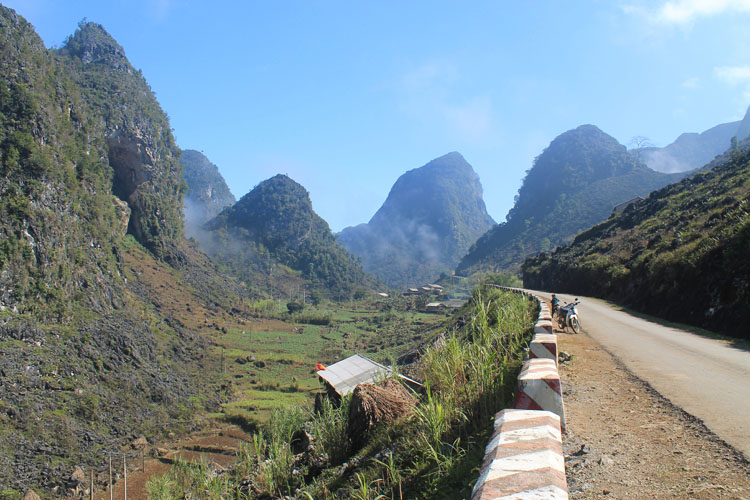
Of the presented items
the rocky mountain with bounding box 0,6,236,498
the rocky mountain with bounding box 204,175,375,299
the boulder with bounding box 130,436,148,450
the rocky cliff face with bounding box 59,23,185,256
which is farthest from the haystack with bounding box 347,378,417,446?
the rocky mountain with bounding box 204,175,375,299

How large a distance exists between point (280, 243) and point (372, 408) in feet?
450

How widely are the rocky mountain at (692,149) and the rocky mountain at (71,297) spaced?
15582 centimetres

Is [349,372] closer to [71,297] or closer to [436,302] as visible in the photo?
[71,297]

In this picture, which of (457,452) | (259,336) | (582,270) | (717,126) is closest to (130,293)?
(259,336)

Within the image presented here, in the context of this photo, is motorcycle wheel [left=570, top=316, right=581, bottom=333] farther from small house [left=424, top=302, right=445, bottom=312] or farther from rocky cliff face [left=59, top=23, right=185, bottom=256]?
rocky cliff face [left=59, top=23, right=185, bottom=256]

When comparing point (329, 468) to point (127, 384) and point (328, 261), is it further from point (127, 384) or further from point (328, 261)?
point (328, 261)

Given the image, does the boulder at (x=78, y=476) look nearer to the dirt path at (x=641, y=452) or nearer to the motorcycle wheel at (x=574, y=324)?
the motorcycle wheel at (x=574, y=324)

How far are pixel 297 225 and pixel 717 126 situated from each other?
17030cm

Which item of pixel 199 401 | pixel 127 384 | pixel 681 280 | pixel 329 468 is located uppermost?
pixel 681 280

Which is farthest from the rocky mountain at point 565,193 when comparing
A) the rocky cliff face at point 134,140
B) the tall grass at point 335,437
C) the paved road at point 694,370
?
the tall grass at point 335,437

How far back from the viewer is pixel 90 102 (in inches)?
3093

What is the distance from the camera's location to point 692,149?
541 feet

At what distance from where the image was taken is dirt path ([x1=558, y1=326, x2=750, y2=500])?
2.54 meters

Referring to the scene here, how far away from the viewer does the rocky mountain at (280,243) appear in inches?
4921
